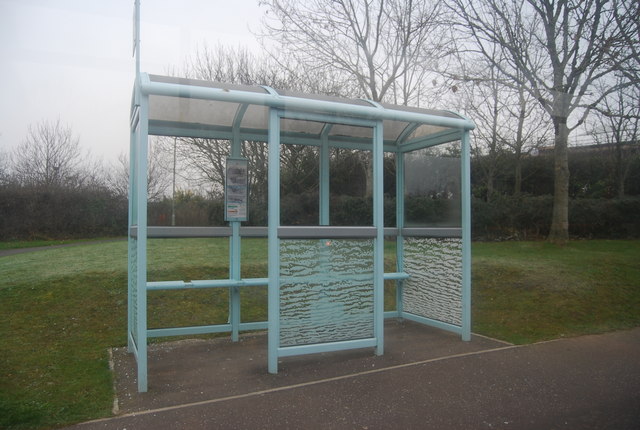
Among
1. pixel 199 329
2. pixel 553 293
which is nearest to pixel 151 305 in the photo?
pixel 199 329

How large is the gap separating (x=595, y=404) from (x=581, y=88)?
896 centimetres

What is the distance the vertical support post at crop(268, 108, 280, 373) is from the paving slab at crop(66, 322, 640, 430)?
Result: 13.7 inches

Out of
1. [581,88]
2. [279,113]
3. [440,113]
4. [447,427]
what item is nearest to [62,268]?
[279,113]

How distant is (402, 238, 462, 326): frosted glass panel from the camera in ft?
20.1

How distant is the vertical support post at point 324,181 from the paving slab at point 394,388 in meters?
1.67

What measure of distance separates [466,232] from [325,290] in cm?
191

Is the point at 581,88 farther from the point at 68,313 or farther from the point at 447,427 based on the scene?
the point at 68,313

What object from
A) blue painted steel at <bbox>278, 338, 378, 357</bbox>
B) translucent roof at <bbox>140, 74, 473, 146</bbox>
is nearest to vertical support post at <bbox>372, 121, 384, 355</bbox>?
blue painted steel at <bbox>278, 338, 378, 357</bbox>

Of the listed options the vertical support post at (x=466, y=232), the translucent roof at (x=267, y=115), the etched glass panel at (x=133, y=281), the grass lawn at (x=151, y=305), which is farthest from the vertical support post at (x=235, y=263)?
the vertical support post at (x=466, y=232)

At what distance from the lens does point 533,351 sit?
5.63 meters

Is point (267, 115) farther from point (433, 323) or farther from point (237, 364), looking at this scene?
point (433, 323)

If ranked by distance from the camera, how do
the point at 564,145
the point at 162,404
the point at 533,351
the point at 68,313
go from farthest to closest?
the point at 564,145 < the point at 68,313 < the point at 533,351 < the point at 162,404

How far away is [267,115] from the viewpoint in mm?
5863

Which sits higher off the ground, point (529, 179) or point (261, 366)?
point (529, 179)
